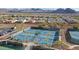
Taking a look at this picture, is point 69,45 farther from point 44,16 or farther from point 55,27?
point 44,16
